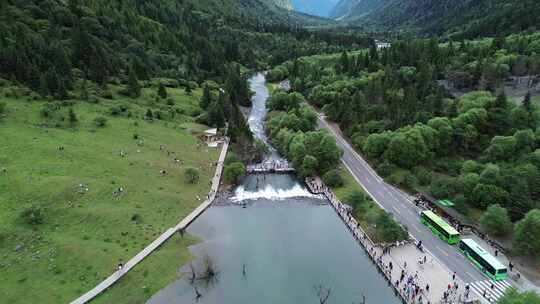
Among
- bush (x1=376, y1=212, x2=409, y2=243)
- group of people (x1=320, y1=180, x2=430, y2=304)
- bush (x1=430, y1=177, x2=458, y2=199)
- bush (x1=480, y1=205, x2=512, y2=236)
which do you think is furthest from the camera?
bush (x1=430, y1=177, x2=458, y2=199)

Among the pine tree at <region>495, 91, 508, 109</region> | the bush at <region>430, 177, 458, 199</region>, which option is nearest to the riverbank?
the bush at <region>430, 177, 458, 199</region>

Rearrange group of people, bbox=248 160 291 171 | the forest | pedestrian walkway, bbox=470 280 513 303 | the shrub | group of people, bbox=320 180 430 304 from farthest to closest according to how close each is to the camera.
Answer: the shrub
group of people, bbox=248 160 291 171
the forest
group of people, bbox=320 180 430 304
pedestrian walkway, bbox=470 280 513 303

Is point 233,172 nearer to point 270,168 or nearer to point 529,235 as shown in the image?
point 270,168

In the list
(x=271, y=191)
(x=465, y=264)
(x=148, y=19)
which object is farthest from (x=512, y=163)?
(x=148, y=19)

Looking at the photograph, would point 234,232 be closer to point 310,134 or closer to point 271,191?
point 271,191

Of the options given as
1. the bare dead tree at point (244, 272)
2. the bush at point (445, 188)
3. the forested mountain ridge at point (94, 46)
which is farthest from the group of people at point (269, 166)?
the forested mountain ridge at point (94, 46)

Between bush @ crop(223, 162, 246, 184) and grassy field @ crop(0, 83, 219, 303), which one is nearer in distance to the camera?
grassy field @ crop(0, 83, 219, 303)

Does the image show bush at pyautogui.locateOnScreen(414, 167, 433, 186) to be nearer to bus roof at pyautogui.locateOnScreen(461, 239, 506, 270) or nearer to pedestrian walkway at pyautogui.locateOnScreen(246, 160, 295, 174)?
bus roof at pyautogui.locateOnScreen(461, 239, 506, 270)
